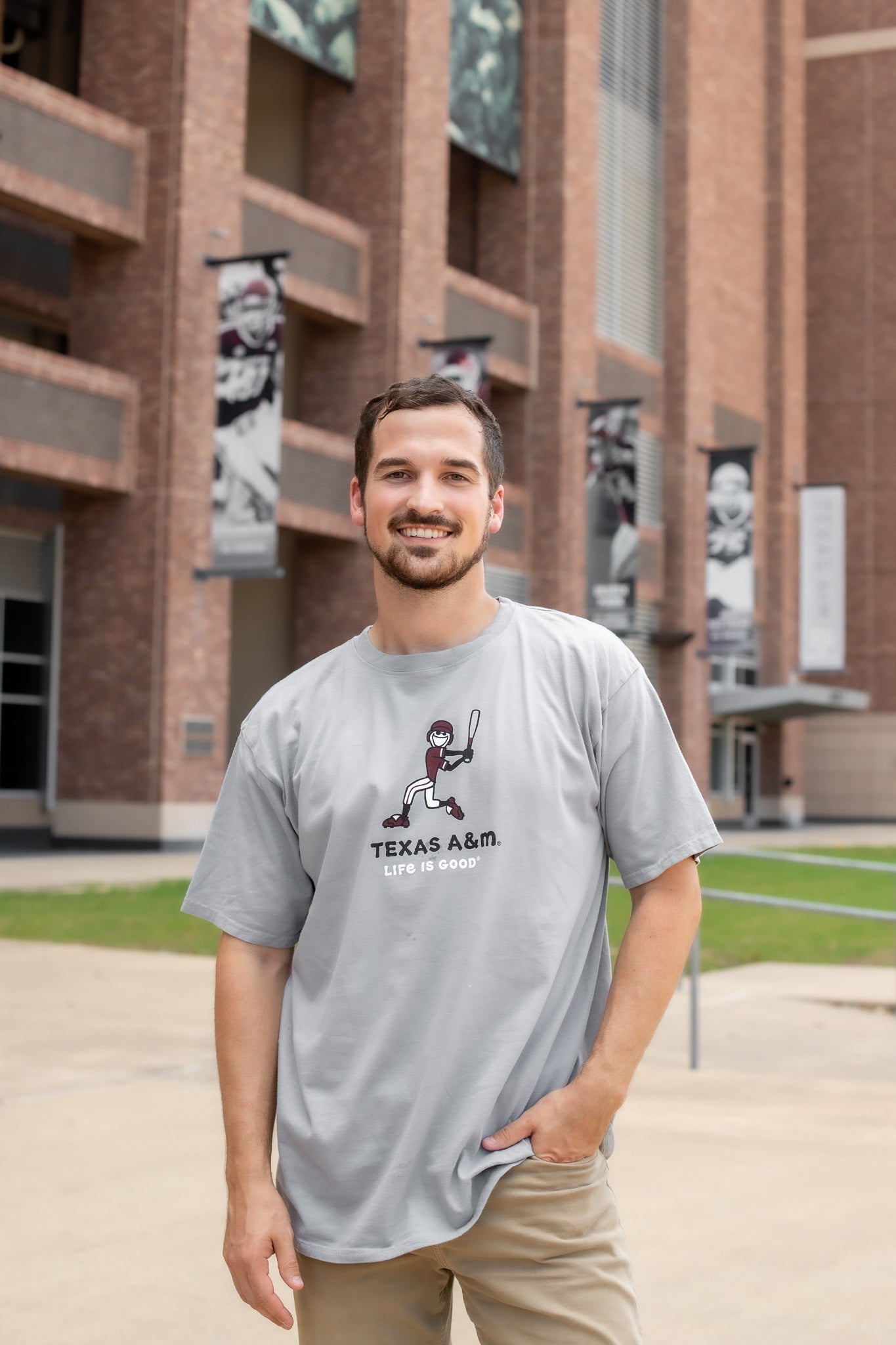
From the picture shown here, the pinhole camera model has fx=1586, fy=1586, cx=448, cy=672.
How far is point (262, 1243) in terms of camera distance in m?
2.24

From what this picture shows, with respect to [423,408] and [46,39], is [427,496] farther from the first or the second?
[46,39]

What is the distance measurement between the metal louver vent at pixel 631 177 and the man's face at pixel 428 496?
38367 mm

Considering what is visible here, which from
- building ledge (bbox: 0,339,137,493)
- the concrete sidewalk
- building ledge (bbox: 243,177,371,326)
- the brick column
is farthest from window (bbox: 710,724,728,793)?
the concrete sidewalk

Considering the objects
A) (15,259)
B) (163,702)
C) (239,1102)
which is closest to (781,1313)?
(239,1102)

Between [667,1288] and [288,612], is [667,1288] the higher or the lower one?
the lower one

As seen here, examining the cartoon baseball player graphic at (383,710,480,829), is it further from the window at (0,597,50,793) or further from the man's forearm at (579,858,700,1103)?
the window at (0,597,50,793)

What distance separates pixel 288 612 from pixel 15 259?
9023 millimetres

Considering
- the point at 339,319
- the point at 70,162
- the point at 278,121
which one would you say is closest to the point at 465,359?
the point at 339,319

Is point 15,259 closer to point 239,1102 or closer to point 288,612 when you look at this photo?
point 288,612

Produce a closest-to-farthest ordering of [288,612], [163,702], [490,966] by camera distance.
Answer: [490,966] < [163,702] < [288,612]

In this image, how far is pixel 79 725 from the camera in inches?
1049

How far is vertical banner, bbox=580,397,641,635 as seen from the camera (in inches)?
1404

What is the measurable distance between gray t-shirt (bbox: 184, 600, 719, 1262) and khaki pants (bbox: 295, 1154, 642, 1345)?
5 cm

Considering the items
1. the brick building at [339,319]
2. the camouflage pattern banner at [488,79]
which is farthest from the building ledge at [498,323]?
the camouflage pattern banner at [488,79]
